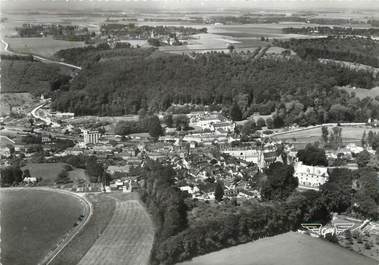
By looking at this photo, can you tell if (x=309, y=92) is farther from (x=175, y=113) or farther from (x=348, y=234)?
(x=348, y=234)

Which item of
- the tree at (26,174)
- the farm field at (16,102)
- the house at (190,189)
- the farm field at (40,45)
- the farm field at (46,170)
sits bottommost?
the farm field at (16,102)

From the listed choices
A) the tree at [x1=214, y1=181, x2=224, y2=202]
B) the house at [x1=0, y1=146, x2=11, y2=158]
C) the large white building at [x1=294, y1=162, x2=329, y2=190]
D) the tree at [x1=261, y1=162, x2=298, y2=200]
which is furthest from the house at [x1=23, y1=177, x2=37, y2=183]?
the large white building at [x1=294, y1=162, x2=329, y2=190]

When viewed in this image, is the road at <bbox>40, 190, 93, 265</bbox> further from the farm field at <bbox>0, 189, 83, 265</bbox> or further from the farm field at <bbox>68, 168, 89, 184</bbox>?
the farm field at <bbox>68, 168, 89, 184</bbox>

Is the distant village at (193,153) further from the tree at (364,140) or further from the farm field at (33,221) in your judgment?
the farm field at (33,221)

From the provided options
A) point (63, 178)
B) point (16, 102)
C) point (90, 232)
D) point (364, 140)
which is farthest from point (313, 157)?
point (16, 102)

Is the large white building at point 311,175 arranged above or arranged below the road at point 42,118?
above

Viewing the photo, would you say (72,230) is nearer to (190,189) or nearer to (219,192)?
(190,189)

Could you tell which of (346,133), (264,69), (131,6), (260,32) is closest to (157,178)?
(346,133)

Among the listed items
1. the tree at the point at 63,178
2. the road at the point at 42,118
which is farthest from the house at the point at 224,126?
the tree at the point at 63,178
